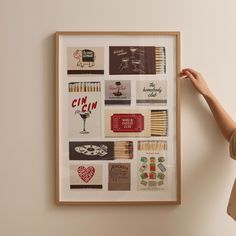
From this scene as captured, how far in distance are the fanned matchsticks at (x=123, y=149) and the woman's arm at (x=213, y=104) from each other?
13.4 inches

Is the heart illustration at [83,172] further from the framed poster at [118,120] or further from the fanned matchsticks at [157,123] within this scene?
the fanned matchsticks at [157,123]

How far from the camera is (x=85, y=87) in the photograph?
1.41m

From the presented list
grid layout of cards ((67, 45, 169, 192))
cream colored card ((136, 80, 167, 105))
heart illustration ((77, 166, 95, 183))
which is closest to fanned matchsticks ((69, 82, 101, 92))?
grid layout of cards ((67, 45, 169, 192))

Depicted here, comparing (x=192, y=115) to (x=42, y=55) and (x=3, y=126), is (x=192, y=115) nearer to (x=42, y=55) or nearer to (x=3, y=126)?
(x=42, y=55)

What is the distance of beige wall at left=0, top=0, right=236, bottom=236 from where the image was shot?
142 cm

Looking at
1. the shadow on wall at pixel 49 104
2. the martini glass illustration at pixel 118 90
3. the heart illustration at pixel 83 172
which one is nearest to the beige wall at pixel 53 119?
the shadow on wall at pixel 49 104

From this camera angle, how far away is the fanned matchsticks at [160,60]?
141cm

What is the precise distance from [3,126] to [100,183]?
0.45m

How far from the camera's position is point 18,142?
55.9 inches

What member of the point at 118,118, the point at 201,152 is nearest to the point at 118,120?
the point at 118,118

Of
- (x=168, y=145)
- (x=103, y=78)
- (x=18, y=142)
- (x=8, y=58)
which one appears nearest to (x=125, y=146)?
(x=168, y=145)

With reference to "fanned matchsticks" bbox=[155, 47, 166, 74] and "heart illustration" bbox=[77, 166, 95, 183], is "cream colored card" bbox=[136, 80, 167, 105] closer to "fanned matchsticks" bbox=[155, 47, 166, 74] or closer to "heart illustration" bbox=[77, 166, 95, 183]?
"fanned matchsticks" bbox=[155, 47, 166, 74]

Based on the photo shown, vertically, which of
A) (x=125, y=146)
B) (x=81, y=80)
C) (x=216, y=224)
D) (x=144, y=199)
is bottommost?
(x=216, y=224)

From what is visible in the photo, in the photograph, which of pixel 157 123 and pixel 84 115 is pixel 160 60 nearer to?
pixel 157 123
